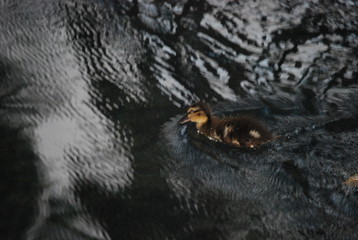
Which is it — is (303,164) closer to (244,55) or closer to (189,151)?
(189,151)

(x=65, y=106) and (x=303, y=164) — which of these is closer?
(x=303, y=164)

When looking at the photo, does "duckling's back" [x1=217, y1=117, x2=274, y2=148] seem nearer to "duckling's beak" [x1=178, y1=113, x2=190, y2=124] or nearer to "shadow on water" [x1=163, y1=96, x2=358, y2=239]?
"shadow on water" [x1=163, y1=96, x2=358, y2=239]

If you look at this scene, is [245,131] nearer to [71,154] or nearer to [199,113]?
[199,113]

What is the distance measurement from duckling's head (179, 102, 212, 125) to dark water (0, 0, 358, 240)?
0.33 ft

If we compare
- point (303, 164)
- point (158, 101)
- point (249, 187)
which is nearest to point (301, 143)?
point (303, 164)

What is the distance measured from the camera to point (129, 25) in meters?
3.14

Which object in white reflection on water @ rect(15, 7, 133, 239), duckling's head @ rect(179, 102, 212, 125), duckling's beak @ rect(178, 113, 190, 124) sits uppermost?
duckling's head @ rect(179, 102, 212, 125)

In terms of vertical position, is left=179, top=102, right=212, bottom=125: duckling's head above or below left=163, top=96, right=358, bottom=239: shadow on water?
above

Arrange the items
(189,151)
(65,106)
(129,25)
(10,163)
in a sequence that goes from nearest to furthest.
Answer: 1. (10,163)
2. (189,151)
3. (65,106)
4. (129,25)

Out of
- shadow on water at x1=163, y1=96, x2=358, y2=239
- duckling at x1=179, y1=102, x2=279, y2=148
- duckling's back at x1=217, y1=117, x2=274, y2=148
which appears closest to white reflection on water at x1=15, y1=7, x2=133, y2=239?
shadow on water at x1=163, y1=96, x2=358, y2=239

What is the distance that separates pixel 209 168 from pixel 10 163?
918 millimetres

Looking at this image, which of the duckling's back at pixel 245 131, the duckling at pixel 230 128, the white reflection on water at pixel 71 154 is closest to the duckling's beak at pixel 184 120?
the duckling at pixel 230 128

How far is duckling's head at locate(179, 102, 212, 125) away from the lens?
2.32 metres

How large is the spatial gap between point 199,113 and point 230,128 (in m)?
0.17
